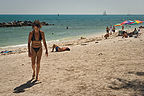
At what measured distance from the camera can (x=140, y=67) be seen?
18.9ft

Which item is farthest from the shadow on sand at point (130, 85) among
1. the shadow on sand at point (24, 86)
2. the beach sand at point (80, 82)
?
the shadow on sand at point (24, 86)

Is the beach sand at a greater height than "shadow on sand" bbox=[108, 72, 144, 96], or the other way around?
"shadow on sand" bbox=[108, 72, 144, 96]

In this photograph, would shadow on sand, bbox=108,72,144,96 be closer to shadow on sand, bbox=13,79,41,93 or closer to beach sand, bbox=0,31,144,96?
beach sand, bbox=0,31,144,96

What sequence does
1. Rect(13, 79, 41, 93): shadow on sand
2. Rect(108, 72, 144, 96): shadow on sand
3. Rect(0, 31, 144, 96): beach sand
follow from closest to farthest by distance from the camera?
Rect(108, 72, 144, 96): shadow on sand → Rect(0, 31, 144, 96): beach sand → Rect(13, 79, 41, 93): shadow on sand

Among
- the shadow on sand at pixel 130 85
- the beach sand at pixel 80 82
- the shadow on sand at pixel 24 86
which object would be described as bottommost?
the shadow on sand at pixel 24 86

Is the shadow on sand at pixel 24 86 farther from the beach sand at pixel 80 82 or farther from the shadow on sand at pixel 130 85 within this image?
the shadow on sand at pixel 130 85

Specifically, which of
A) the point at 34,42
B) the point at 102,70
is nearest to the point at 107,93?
the point at 102,70

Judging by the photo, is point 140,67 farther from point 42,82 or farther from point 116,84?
point 42,82

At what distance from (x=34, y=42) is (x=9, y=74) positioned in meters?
1.93

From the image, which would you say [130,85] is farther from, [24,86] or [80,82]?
[24,86]

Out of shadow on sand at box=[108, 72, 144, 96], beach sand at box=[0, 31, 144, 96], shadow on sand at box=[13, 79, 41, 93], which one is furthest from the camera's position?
shadow on sand at box=[13, 79, 41, 93]

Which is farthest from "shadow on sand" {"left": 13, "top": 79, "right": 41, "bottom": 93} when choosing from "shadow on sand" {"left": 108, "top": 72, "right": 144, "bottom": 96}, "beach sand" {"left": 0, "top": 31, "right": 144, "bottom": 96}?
"shadow on sand" {"left": 108, "top": 72, "right": 144, "bottom": 96}

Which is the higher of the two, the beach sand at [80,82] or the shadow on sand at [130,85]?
the shadow on sand at [130,85]

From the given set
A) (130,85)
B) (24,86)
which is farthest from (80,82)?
(24,86)
